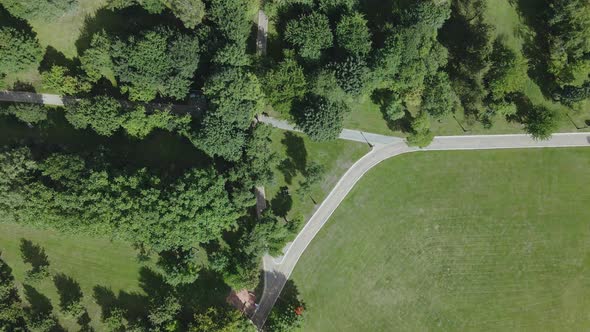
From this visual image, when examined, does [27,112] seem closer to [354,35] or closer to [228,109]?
[228,109]

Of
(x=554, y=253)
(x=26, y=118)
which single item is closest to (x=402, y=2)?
(x=554, y=253)

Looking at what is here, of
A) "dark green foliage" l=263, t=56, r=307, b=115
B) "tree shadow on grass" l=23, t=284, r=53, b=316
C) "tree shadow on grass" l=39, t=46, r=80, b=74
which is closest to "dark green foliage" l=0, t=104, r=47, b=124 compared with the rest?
"tree shadow on grass" l=39, t=46, r=80, b=74

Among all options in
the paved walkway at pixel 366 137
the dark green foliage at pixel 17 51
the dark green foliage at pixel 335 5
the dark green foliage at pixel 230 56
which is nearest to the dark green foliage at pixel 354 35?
the dark green foliage at pixel 335 5

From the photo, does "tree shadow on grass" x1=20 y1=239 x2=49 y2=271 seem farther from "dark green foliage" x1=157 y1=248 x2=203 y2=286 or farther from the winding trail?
the winding trail

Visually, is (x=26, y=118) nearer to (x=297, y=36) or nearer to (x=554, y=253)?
(x=297, y=36)

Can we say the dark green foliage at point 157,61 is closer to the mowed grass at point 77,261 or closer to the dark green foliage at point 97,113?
the dark green foliage at point 97,113
